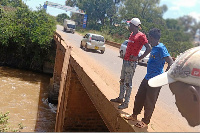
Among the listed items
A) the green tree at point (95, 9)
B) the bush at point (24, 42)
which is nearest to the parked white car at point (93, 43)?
the bush at point (24, 42)

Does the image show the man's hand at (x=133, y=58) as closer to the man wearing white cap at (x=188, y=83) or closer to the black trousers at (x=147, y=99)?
the black trousers at (x=147, y=99)

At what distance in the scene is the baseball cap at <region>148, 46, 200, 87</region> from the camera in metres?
2.06

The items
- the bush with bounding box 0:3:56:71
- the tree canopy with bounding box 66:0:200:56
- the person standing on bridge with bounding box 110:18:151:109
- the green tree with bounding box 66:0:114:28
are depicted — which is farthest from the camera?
the green tree with bounding box 66:0:114:28

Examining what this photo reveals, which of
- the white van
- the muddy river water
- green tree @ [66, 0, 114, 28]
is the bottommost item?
the muddy river water

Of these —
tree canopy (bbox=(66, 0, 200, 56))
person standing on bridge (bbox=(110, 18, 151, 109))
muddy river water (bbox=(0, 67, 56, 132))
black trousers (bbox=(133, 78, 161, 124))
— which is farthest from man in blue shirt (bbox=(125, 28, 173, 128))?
tree canopy (bbox=(66, 0, 200, 56))

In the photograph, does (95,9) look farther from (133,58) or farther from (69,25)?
(133,58)

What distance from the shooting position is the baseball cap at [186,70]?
206 cm

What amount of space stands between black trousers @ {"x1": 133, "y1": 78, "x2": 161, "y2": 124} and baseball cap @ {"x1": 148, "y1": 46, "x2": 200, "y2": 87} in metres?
0.74

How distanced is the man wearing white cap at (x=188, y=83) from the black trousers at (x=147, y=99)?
2.45 ft

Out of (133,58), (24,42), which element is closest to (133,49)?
(133,58)

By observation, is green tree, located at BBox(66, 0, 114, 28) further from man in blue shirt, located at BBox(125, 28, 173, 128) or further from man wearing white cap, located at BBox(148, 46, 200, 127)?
man wearing white cap, located at BBox(148, 46, 200, 127)

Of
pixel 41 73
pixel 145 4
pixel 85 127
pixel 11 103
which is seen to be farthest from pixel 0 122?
pixel 145 4

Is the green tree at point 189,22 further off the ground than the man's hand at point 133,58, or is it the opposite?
the green tree at point 189,22

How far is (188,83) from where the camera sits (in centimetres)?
218
